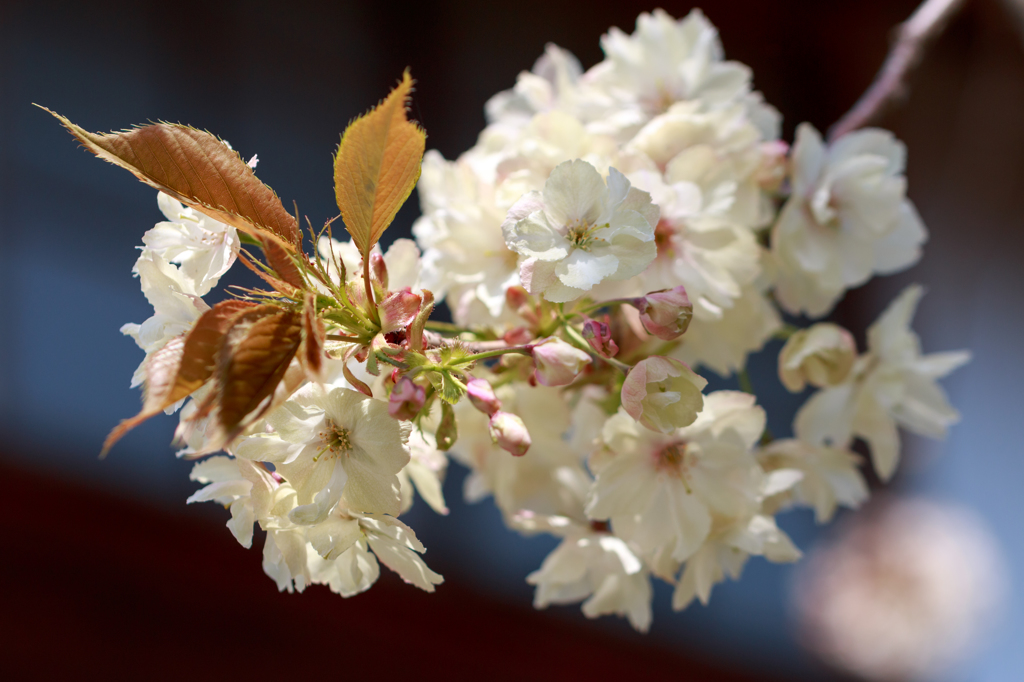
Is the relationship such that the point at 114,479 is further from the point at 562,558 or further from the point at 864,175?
the point at 864,175

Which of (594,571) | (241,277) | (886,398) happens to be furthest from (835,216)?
(241,277)

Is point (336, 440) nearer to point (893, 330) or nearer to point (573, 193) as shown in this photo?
point (573, 193)

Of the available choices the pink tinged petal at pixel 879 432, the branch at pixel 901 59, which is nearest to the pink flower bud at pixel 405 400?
the pink tinged petal at pixel 879 432

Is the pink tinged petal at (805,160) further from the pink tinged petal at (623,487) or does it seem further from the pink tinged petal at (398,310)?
the pink tinged petal at (398,310)

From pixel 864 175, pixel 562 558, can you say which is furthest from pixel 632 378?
pixel 864 175

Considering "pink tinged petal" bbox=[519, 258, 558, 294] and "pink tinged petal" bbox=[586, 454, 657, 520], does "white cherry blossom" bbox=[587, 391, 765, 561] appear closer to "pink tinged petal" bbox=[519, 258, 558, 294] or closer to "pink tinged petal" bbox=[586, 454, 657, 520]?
"pink tinged petal" bbox=[586, 454, 657, 520]

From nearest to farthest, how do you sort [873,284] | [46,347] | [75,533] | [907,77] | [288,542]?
[288,542]
[907,77]
[75,533]
[46,347]
[873,284]

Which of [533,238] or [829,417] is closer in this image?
[533,238]
